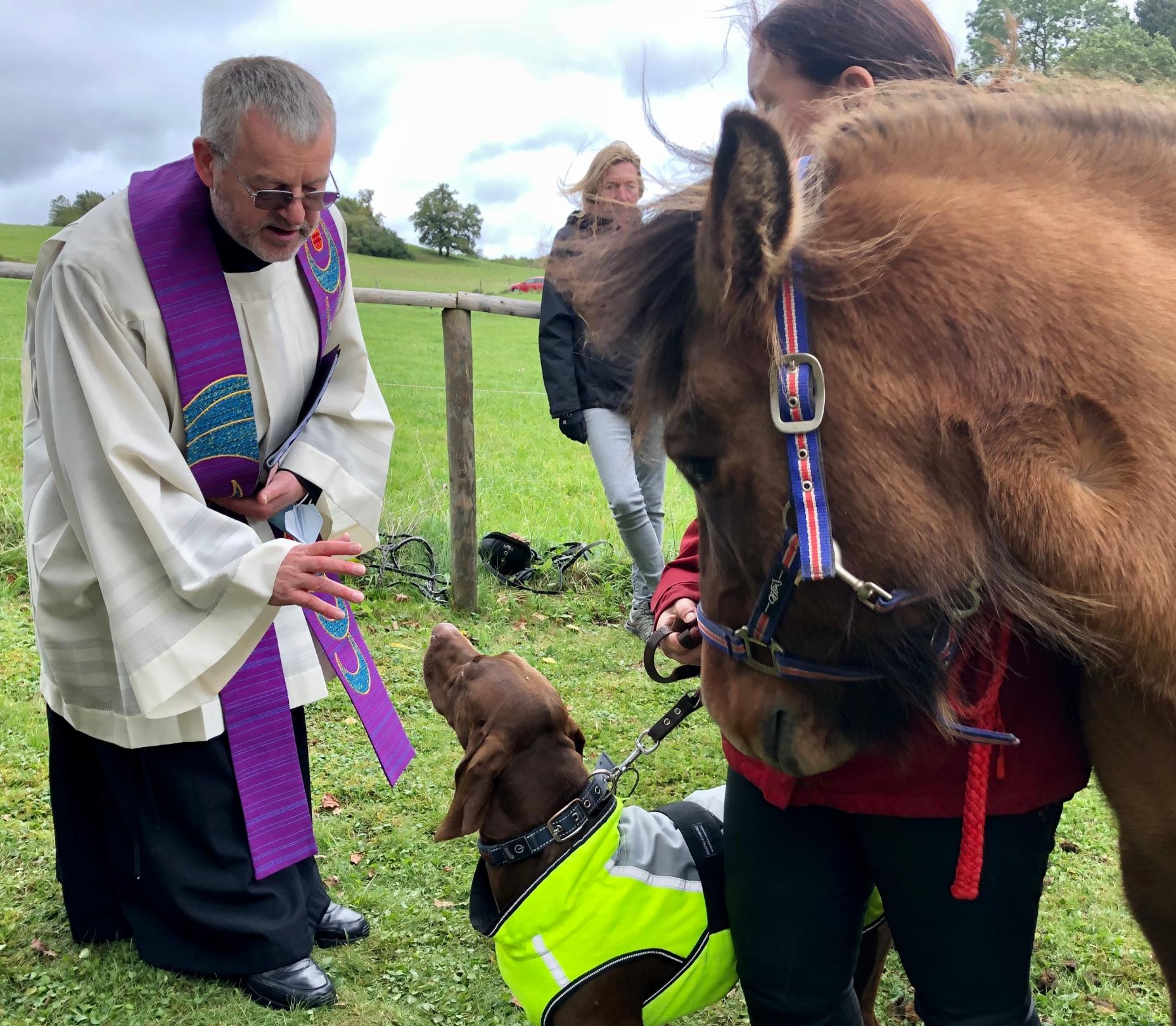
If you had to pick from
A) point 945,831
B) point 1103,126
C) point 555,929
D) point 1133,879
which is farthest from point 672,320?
point 555,929

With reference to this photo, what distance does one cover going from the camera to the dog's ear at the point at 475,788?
264 centimetres

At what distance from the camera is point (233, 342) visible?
2.91 m

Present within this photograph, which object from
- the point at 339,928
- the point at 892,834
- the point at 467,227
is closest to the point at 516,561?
the point at 339,928

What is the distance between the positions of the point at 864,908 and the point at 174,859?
2174mm

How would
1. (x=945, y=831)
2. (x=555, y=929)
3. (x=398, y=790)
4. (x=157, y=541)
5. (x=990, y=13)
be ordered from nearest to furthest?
(x=945, y=831)
(x=990, y=13)
(x=555, y=929)
(x=157, y=541)
(x=398, y=790)

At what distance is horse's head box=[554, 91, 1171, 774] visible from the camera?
4.33ft

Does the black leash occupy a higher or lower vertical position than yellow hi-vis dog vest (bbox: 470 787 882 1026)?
higher

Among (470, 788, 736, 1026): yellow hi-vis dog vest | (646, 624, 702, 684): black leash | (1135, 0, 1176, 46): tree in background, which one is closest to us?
(646, 624, 702, 684): black leash

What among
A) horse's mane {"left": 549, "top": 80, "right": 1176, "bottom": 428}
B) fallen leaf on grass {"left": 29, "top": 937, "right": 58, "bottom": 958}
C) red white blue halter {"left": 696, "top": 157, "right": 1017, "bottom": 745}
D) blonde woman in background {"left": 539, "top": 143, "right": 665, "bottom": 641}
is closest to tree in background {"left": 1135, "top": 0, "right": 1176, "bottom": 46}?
horse's mane {"left": 549, "top": 80, "right": 1176, "bottom": 428}

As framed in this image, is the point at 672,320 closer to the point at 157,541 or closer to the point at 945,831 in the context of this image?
the point at 945,831

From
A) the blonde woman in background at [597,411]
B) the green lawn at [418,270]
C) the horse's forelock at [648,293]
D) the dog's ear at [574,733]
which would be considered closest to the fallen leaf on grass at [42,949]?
the dog's ear at [574,733]

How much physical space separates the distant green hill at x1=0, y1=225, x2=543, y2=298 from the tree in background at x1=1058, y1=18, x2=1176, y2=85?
1.10 metres

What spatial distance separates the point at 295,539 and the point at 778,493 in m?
2.11

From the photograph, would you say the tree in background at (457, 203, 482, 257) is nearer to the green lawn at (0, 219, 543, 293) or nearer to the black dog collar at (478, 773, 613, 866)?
the green lawn at (0, 219, 543, 293)
